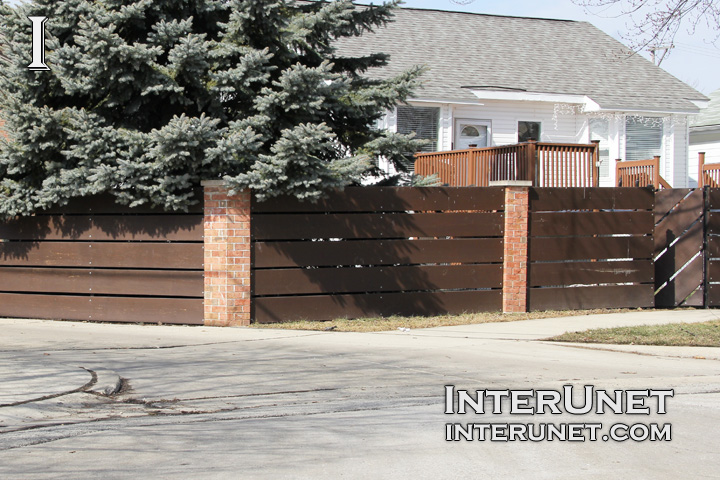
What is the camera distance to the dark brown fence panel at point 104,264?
Result: 1166cm

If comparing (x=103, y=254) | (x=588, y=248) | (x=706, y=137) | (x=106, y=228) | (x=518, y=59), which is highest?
(x=518, y=59)

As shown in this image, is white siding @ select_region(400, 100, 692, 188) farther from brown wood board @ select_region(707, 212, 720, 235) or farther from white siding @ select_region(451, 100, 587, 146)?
brown wood board @ select_region(707, 212, 720, 235)

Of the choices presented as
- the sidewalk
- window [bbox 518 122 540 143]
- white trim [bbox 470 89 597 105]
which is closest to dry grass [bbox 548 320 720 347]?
the sidewalk

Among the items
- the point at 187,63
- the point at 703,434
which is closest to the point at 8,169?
the point at 187,63

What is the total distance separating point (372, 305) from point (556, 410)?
5635 millimetres

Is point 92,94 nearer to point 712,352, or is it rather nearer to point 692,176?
point 712,352

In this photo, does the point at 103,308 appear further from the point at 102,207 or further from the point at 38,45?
the point at 38,45

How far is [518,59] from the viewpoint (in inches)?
917

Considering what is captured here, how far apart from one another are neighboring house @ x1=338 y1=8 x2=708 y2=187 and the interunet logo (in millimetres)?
13511

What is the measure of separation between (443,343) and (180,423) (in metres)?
4.69

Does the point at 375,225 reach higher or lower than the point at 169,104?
lower

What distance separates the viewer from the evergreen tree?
36.0 ft

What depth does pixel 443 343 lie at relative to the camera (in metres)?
10.3

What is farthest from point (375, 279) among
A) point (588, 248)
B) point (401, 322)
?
point (588, 248)
